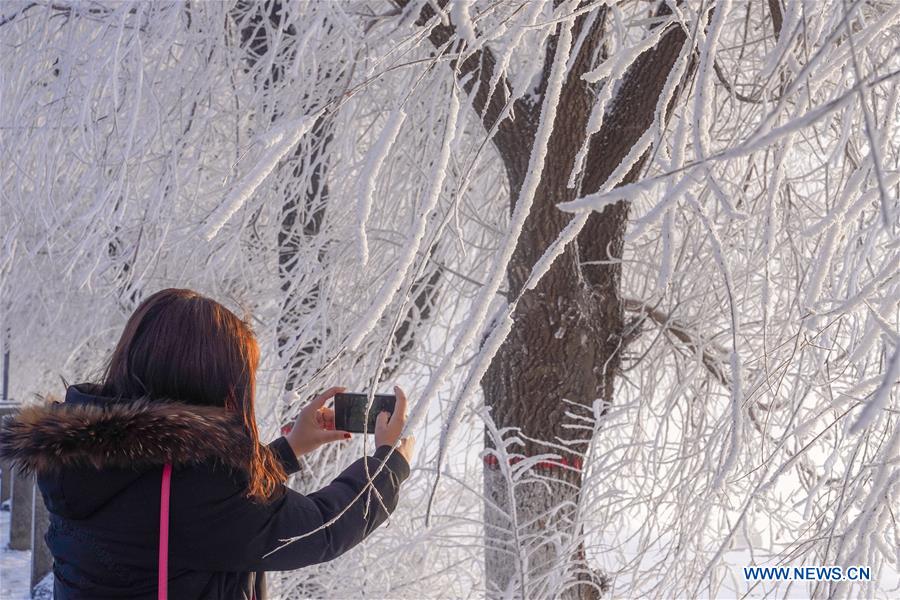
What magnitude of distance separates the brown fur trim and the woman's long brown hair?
82mm

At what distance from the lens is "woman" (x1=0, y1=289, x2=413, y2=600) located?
5.42 ft

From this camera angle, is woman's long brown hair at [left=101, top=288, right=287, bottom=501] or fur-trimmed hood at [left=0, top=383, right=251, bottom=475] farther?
woman's long brown hair at [left=101, top=288, right=287, bottom=501]

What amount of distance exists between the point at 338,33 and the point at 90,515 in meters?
2.03

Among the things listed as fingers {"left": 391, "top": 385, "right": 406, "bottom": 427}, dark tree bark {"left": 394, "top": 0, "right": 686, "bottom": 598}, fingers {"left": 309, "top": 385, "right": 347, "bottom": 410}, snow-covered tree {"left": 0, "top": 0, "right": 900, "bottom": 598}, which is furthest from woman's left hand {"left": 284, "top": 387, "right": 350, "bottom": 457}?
dark tree bark {"left": 394, "top": 0, "right": 686, "bottom": 598}

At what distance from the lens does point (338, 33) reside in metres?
3.16

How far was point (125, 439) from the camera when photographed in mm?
1638

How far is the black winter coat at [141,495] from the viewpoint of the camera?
1646 millimetres

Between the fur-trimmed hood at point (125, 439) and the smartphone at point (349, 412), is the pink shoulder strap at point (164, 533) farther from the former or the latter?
the smartphone at point (349, 412)

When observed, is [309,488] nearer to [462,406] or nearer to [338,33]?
[338,33]

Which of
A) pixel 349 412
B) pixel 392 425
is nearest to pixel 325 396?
pixel 349 412

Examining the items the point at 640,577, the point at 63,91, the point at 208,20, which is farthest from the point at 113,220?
the point at 640,577

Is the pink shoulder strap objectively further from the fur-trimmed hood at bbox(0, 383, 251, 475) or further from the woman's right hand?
the woman's right hand

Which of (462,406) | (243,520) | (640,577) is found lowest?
(640,577)

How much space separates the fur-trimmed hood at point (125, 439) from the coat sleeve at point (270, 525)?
8 centimetres
